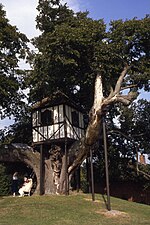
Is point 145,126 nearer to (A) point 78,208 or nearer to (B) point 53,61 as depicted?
(B) point 53,61

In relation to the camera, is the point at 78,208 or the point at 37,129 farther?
the point at 37,129

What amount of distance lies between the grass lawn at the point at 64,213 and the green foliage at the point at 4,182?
988cm

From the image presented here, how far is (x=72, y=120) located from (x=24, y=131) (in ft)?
22.4

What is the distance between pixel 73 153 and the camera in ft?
71.4

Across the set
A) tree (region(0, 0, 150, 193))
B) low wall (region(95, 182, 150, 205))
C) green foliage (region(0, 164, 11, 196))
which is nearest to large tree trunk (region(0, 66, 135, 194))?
tree (region(0, 0, 150, 193))

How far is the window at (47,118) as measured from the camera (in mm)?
23156

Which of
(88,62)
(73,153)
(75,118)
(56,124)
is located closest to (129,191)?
(75,118)

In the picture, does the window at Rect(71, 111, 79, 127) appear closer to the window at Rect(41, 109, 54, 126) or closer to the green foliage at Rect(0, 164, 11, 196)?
the window at Rect(41, 109, 54, 126)

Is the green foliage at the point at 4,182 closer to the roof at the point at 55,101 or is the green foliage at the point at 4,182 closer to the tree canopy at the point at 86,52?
the roof at the point at 55,101

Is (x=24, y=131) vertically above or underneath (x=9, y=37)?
underneath

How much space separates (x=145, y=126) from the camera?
2953 centimetres

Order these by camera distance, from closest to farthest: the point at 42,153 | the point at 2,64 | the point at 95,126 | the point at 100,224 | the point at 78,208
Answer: the point at 100,224 < the point at 78,208 < the point at 95,126 < the point at 2,64 < the point at 42,153

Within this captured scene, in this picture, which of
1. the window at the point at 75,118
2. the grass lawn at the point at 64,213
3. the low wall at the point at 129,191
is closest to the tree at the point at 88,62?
the window at the point at 75,118

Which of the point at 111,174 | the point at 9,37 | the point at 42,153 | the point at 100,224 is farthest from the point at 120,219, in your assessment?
the point at 111,174
